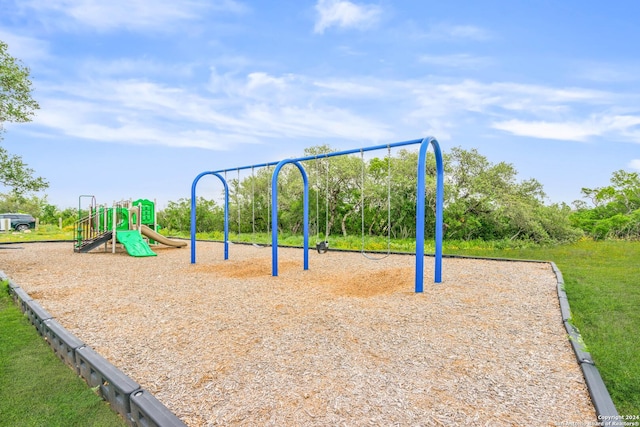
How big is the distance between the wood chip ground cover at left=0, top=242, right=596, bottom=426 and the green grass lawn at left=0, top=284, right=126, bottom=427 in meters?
0.28

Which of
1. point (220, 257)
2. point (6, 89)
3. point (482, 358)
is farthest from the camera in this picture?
point (220, 257)

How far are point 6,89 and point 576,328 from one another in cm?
998

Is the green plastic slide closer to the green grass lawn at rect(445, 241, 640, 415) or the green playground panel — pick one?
the green playground panel

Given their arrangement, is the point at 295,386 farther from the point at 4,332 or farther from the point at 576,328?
the point at 4,332

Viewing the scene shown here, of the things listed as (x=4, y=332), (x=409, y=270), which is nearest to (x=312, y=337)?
(x=4, y=332)

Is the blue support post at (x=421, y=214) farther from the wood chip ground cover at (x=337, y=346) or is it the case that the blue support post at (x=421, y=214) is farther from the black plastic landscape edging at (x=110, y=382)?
the black plastic landscape edging at (x=110, y=382)

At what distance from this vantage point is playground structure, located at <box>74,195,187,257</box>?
1041 centimetres

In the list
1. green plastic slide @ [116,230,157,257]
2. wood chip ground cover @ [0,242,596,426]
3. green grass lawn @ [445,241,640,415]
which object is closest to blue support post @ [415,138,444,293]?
wood chip ground cover @ [0,242,596,426]

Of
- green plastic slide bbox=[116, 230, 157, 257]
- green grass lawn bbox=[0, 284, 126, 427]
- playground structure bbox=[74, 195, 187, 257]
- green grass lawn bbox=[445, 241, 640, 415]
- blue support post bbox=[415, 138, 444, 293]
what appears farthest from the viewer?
playground structure bbox=[74, 195, 187, 257]

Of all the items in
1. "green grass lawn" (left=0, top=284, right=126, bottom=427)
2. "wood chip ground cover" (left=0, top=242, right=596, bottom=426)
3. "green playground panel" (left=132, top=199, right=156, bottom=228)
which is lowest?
"green grass lawn" (left=0, top=284, right=126, bottom=427)

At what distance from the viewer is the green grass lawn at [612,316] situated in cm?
248

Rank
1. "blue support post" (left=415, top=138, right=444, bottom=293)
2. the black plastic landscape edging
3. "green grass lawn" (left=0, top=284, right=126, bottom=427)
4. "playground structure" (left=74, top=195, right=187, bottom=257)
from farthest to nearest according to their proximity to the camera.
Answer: "playground structure" (left=74, top=195, right=187, bottom=257), "blue support post" (left=415, top=138, right=444, bottom=293), "green grass lawn" (left=0, top=284, right=126, bottom=427), the black plastic landscape edging

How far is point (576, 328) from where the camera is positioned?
3.51 meters

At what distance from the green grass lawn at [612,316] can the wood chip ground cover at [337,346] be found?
0.21 m
